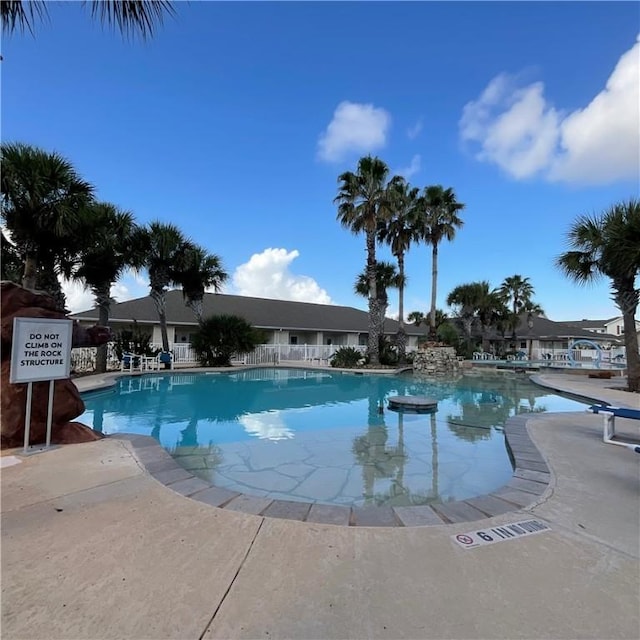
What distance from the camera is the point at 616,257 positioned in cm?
1229

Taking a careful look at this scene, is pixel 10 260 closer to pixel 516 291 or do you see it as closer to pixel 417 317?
pixel 417 317

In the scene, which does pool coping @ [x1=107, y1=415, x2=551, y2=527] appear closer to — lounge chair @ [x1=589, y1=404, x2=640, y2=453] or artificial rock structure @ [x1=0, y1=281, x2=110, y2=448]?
lounge chair @ [x1=589, y1=404, x2=640, y2=453]

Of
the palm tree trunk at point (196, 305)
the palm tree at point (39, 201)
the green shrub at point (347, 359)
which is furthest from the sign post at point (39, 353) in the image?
the green shrub at point (347, 359)

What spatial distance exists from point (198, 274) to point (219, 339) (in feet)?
12.2

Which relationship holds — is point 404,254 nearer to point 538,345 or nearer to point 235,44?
point 235,44

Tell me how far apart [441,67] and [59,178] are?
12399mm

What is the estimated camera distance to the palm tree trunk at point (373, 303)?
21.2m

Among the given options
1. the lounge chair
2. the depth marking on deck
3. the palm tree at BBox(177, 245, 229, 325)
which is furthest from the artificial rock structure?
the palm tree at BBox(177, 245, 229, 325)

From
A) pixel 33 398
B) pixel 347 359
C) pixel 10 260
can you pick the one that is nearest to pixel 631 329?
pixel 347 359

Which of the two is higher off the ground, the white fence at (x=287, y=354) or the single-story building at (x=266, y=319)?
the single-story building at (x=266, y=319)

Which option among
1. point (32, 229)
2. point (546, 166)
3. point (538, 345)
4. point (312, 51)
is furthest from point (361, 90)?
point (538, 345)

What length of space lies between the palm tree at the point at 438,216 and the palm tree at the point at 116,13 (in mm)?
20861

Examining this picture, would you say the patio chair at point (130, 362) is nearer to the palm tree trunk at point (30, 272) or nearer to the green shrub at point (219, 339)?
the green shrub at point (219, 339)

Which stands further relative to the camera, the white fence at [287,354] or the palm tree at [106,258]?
the white fence at [287,354]
